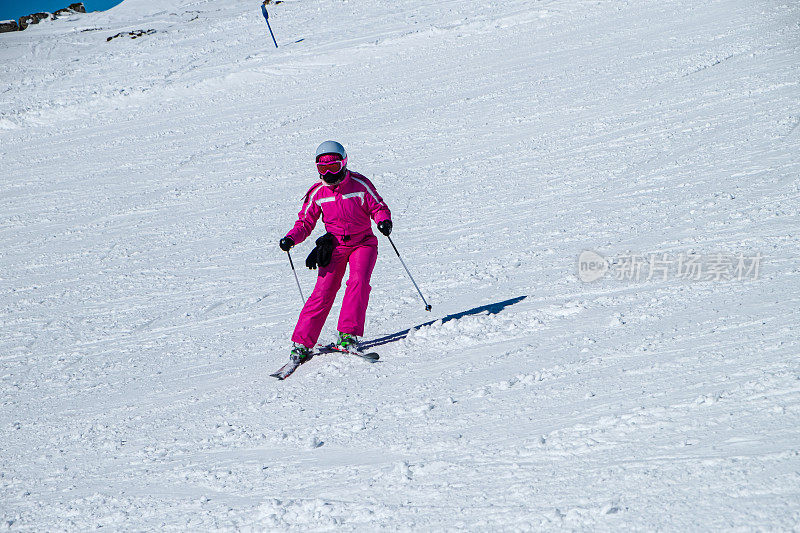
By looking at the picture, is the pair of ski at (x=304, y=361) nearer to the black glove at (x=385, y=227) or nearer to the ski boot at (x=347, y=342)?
the ski boot at (x=347, y=342)

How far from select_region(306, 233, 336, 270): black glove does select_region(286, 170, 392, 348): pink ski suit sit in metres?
0.11

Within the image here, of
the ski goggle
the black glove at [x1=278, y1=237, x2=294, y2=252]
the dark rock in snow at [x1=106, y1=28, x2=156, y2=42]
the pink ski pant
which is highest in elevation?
the ski goggle

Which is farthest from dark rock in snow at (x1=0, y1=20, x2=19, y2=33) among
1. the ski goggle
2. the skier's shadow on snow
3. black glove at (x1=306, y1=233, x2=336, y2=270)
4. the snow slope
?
the skier's shadow on snow

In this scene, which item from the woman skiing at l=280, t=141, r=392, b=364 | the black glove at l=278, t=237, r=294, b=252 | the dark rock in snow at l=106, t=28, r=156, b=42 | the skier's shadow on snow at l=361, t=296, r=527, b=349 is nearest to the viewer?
the black glove at l=278, t=237, r=294, b=252

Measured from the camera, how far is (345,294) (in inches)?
207

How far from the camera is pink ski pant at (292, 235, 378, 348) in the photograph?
5.24m

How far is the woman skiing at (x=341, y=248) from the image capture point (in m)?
5.23

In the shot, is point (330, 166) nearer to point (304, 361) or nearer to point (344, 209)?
point (344, 209)

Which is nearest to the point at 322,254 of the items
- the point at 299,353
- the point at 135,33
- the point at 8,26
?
the point at 299,353

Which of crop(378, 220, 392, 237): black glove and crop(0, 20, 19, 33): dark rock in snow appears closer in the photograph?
crop(378, 220, 392, 237): black glove

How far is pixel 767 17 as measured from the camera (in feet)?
47.8

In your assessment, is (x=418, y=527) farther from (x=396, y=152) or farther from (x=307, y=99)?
(x=307, y=99)

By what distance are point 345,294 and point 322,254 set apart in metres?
0.36

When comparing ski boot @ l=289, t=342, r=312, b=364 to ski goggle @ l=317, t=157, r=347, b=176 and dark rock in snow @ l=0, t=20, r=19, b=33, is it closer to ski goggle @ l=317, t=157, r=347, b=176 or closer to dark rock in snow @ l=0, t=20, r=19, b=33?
ski goggle @ l=317, t=157, r=347, b=176
